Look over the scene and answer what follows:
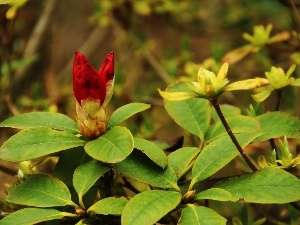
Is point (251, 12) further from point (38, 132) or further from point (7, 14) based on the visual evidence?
point (38, 132)

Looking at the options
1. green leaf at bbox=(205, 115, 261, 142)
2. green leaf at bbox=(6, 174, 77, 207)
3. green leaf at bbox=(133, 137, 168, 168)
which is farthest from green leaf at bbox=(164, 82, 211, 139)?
green leaf at bbox=(6, 174, 77, 207)

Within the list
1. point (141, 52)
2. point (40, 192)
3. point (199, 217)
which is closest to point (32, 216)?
point (40, 192)

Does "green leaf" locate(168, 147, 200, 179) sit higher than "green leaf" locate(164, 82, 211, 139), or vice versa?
"green leaf" locate(164, 82, 211, 139)

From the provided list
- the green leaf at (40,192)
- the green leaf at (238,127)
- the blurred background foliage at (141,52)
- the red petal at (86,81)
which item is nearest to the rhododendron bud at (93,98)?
the red petal at (86,81)

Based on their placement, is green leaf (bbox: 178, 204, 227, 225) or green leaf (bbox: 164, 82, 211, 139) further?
green leaf (bbox: 164, 82, 211, 139)

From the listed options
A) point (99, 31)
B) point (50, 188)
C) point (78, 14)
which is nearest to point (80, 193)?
point (50, 188)

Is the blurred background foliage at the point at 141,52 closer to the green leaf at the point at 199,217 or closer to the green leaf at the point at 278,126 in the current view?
the green leaf at the point at 278,126

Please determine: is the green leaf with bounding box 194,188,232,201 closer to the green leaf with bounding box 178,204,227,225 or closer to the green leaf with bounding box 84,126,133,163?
→ the green leaf with bounding box 178,204,227,225
